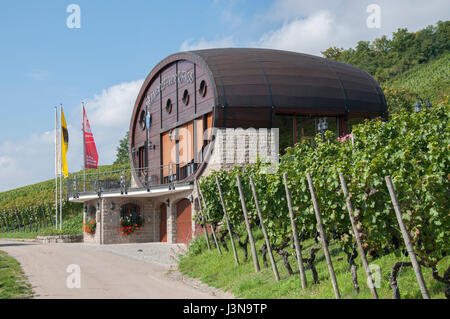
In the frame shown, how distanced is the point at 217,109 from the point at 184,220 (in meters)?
5.45

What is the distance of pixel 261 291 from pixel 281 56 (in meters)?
13.1

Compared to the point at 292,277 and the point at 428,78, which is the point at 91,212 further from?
the point at 428,78

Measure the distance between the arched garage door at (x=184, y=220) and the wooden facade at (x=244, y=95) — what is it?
1.32 metres

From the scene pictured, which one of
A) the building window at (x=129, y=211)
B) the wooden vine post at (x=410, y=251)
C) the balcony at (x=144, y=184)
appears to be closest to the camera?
the wooden vine post at (x=410, y=251)

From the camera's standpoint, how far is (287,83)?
59.1ft

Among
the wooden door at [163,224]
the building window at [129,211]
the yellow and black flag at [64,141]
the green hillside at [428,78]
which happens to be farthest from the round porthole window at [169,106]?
the green hillside at [428,78]

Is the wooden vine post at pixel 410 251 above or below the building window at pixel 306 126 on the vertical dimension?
below

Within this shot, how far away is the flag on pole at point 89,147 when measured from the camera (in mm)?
24547

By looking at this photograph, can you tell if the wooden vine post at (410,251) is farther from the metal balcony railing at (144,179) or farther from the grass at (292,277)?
the metal balcony railing at (144,179)

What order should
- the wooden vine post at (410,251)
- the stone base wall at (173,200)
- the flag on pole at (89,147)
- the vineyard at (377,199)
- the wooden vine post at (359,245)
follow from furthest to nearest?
the flag on pole at (89,147), the stone base wall at (173,200), the wooden vine post at (359,245), the vineyard at (377,199), the wooden vine post at (410,251)

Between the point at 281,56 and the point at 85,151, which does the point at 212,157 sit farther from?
the point at 85,151
